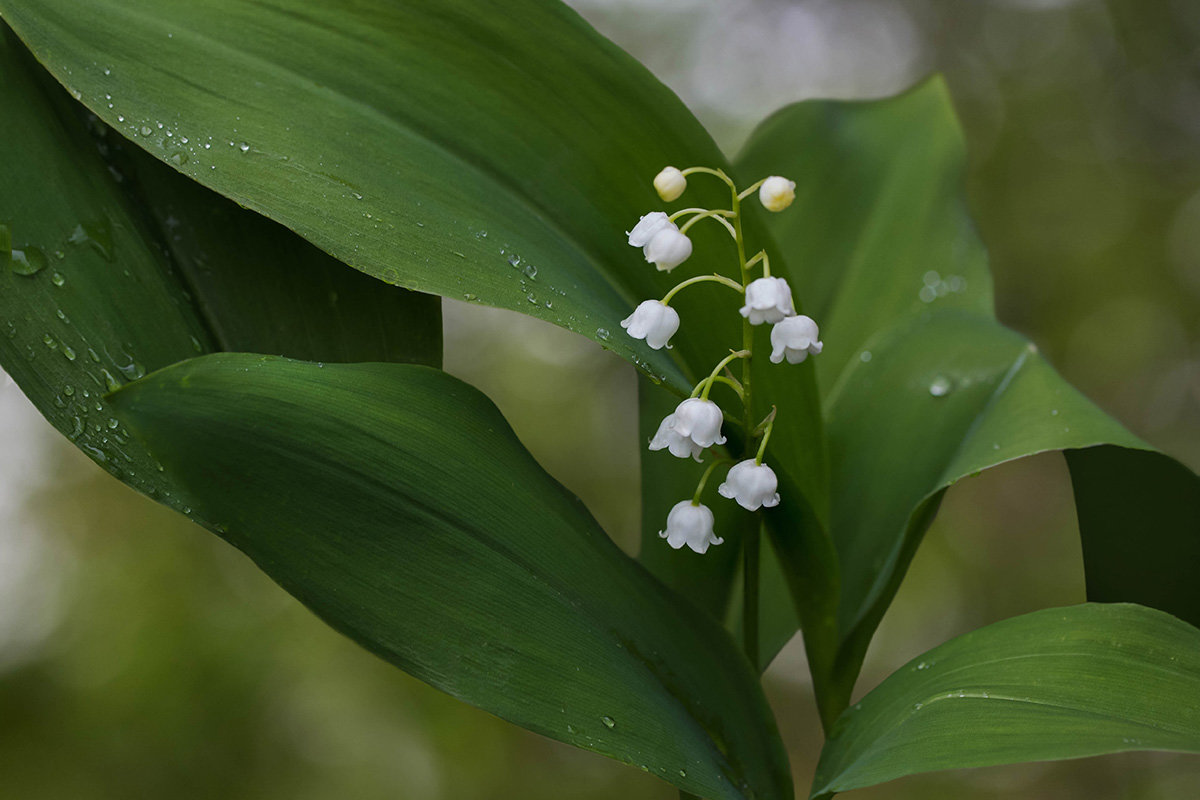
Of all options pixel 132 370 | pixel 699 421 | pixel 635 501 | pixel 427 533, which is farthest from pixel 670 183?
pixel 635 501

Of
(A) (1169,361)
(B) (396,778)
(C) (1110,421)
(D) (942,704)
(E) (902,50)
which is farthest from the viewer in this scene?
(E) (902,50)

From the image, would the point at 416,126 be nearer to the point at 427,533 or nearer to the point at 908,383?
the point at 427,533

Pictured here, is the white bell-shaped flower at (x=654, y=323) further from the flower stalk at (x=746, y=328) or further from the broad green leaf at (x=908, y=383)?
the broad green leaf at (x=908, y=383)

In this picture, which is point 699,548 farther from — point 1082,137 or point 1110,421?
point 1082,137

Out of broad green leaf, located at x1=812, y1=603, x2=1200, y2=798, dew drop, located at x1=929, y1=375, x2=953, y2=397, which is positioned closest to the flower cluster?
broad green leaf, located at x1=812, y1=603, x2=1200, y2=798

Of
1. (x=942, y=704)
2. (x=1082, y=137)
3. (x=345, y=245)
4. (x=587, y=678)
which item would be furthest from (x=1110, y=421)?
(x=1082, y=137)

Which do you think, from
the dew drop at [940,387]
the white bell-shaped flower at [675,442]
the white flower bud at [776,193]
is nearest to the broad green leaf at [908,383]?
the dew drop at [940,387]

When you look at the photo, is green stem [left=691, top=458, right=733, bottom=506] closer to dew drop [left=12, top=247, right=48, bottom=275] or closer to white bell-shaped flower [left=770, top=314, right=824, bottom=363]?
white bell-shaped flower [left=770, top=314, right=824, bottom=363]
